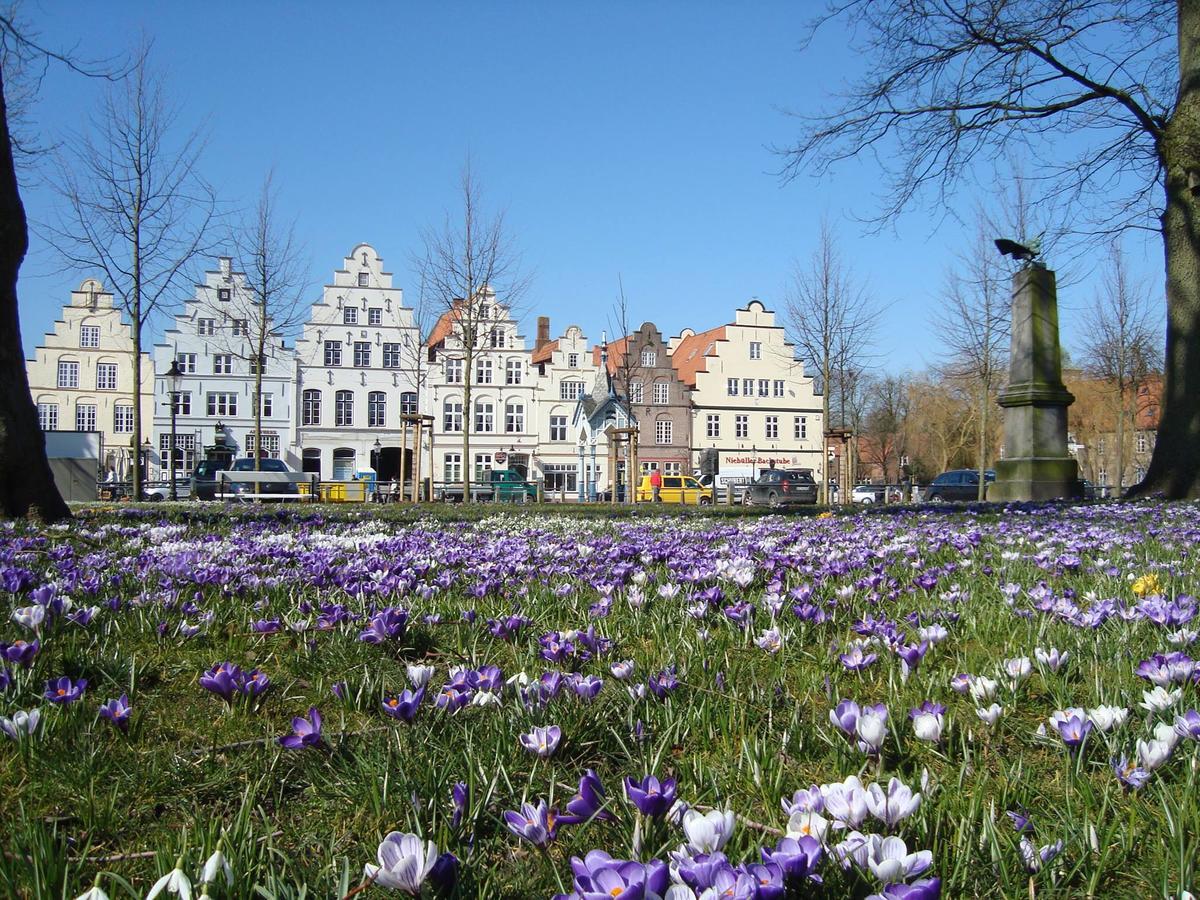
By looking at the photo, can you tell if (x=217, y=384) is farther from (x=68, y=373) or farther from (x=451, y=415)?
(x=451, y=415)

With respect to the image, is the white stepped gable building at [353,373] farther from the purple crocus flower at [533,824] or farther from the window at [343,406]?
the purple crocus flower at [533,824]

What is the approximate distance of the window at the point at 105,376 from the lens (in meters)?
55.0

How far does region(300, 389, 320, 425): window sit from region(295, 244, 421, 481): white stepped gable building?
62mm

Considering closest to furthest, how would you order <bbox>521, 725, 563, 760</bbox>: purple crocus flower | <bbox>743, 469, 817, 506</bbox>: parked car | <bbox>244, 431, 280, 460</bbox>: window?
<bbox>521, 725, 563, 760</bbox>: purple crocus flower < <bbox>743, 469, 817, 506</bbox>: parked car < <bbox>244, 431, 280, 460</bbox>: window

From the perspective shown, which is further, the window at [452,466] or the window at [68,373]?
the window at [452,466]

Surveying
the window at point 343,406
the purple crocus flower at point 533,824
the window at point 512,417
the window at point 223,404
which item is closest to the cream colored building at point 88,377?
the window at point 223,404

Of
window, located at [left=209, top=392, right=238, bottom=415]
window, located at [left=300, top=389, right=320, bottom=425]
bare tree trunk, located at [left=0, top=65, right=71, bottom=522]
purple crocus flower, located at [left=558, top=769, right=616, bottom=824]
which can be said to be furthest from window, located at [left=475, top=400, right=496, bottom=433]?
purple crocus flower, located at [left=558, top=769, right=616, bottom=824]

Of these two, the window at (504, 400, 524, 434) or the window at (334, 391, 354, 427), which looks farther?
the window at (504, 400, 524, 434)

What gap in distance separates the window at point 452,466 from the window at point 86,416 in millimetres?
22846

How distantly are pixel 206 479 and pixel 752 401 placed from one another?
1511 inches

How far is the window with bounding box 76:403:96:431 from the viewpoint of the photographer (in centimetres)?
5428

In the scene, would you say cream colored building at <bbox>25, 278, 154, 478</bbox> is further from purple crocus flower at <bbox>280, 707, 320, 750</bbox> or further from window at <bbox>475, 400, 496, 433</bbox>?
purple crocus flower at <bbox>280, 707, 320, 750</bbox>

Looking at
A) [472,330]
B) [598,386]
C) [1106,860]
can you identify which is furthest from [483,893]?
[598,386]

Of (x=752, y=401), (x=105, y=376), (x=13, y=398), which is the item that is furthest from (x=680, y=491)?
(x=105, y=376)
